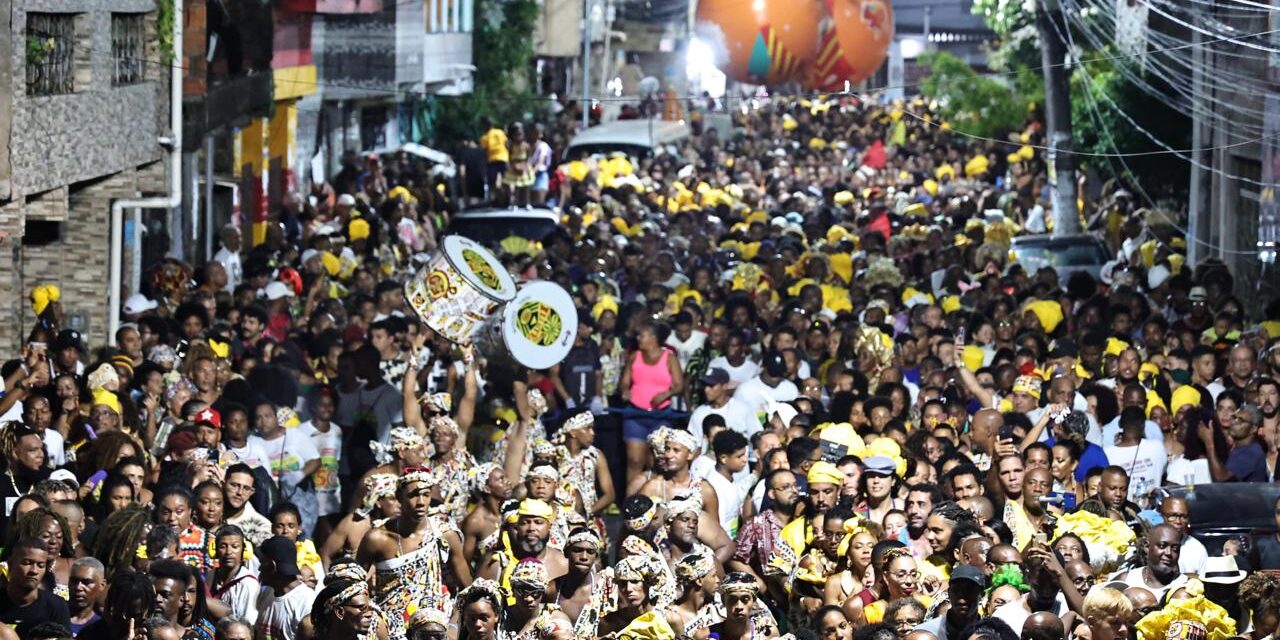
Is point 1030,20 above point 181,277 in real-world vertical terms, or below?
above

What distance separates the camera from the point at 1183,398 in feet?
47.3

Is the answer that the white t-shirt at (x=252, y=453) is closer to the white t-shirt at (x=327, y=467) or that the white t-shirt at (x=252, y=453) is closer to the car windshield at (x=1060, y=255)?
the white t-shirt at (x=327, y=467)

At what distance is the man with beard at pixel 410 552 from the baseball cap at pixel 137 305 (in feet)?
26.6

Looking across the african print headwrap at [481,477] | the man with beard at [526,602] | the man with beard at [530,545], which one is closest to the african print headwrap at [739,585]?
the man with beard at [526,602]

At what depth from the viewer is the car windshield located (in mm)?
23734

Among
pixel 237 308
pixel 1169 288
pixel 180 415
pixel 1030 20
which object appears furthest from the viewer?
pixel 1030 20

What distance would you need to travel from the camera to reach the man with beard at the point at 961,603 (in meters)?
9.24

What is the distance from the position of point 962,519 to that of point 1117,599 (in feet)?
5.17

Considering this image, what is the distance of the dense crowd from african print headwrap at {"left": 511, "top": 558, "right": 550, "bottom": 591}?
0.01 metres

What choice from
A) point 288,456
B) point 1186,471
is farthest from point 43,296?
point 1186,471

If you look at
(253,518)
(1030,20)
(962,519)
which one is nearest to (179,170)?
(253,518)

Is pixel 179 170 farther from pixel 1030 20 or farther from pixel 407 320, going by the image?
pixel 1030 20

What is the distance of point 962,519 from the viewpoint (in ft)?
34.0

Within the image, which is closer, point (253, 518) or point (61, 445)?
point (253, 518)
